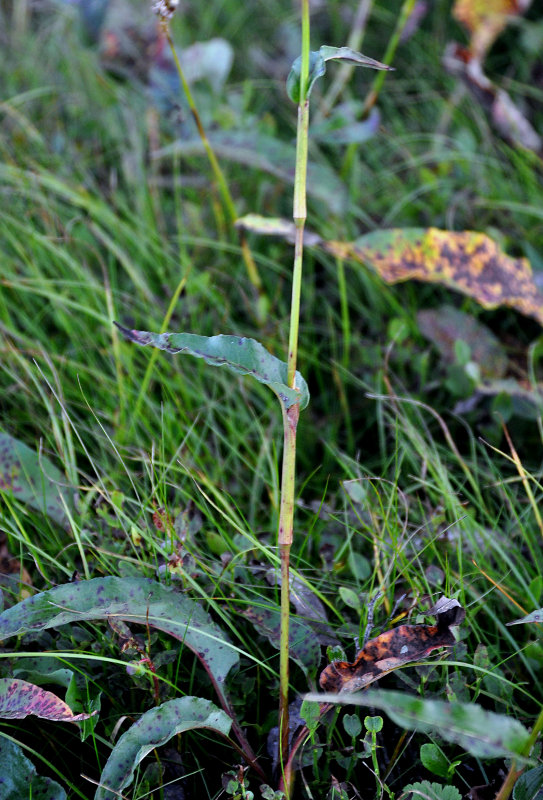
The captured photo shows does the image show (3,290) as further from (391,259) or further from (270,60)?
(270,60)

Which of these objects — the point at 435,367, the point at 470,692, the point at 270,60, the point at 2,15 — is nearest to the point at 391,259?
the point at 435,367

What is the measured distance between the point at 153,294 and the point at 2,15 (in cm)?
157

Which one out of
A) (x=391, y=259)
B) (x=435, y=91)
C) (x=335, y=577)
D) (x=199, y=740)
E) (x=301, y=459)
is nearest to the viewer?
(x=199, y=740)

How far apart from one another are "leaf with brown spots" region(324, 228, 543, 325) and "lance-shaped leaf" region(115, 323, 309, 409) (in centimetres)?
65

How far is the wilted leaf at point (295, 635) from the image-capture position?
753 millimetres

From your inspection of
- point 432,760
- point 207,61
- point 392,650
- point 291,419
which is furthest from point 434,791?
point 207,61

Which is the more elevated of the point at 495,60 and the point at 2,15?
the point at 2,15

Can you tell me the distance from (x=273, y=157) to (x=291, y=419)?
2.97 feet

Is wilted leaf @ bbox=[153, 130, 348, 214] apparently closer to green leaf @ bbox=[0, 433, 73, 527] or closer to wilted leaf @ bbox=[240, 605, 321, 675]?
green leaf @ bbox=[0, 433, 73, 527]

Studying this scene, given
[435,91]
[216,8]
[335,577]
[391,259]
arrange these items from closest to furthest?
[335,577] → [391,259] → [435,91] → [216,8]

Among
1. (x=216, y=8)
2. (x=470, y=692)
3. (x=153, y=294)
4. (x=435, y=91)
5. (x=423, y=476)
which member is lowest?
(x=470, y=692)

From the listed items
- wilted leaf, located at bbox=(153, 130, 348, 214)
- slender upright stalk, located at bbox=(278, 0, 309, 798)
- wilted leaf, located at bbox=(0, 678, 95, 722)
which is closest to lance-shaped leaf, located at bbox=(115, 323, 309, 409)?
slender upright stalk, located at bbox=(278, 0, 309, 798)

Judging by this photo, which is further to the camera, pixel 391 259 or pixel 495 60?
pixel 495 60

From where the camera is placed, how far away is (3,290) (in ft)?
4.25
